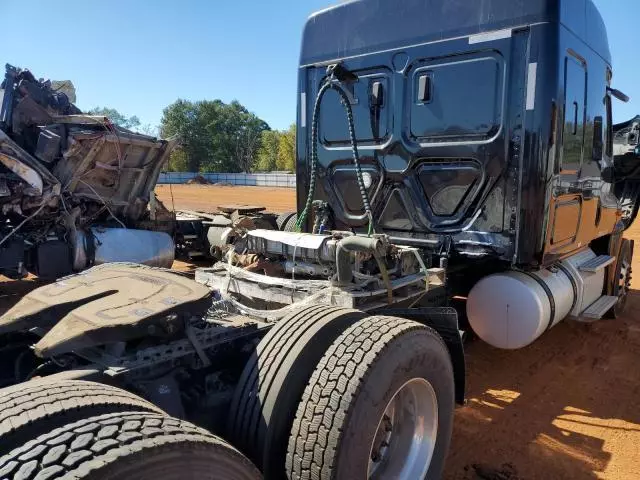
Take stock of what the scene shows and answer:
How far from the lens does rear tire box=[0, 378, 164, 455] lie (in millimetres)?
1591

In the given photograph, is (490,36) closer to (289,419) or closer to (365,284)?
(365,284)

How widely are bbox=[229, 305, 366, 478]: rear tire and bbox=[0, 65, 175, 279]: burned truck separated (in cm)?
560

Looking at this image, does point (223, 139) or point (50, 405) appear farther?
point (223, 139)

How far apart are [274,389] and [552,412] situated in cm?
291

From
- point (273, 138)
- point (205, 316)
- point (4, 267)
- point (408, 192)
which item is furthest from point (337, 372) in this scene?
point (273, 138)

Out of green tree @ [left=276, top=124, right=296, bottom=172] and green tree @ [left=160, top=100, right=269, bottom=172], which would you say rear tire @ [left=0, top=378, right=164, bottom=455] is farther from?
green tree @ [left=160, top=100, right=269, bottom=172]

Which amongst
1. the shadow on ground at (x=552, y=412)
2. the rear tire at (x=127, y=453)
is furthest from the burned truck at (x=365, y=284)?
the shadow on ground at (x=552, y=412)

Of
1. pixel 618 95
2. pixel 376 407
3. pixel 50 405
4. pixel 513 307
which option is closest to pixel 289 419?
pixel 376 407

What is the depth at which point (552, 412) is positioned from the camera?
4184mm

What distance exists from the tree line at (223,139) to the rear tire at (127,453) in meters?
71.0

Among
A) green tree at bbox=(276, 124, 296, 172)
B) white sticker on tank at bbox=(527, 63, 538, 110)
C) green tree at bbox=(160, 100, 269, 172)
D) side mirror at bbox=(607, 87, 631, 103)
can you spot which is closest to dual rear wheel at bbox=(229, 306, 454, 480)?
white sticker on tank at bbox=(527, 63, 538, 110)

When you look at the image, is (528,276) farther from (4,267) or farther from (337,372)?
(4,267)

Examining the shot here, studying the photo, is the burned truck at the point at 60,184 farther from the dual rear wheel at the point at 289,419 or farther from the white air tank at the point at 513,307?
the dual rear wheel at the point at 289,419

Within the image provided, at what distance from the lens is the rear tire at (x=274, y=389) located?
2.22 m
